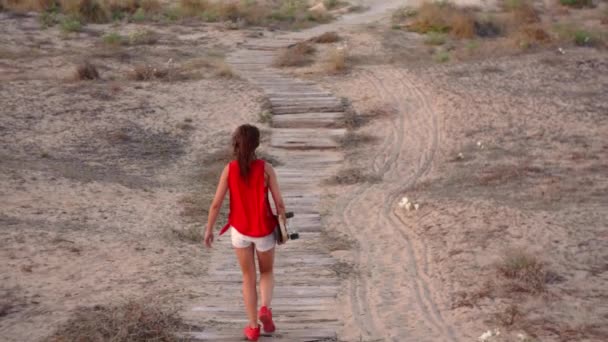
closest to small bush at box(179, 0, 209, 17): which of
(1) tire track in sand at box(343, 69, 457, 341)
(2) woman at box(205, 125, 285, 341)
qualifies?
(1) tire track in sand at box(343, 69, 457, 341)

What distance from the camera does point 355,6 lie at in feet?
84.5

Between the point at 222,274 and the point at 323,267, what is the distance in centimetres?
89

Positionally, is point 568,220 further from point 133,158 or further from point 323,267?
point 133,158

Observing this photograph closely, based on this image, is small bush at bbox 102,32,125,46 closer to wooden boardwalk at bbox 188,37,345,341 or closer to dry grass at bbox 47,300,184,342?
wooden boardwalk at bbox 188,37,345,341

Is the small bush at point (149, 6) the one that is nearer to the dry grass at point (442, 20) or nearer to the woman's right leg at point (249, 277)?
the dry grass at point (442, 20)

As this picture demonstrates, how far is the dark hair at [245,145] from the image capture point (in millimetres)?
6250

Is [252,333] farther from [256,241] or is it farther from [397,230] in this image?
[397,230]

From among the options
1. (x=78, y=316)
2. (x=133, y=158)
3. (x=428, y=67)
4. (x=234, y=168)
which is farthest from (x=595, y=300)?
(x=428, y=67)

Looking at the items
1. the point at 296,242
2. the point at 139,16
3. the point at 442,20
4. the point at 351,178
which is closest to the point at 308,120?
the point at 351,178

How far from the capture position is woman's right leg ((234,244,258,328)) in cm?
654

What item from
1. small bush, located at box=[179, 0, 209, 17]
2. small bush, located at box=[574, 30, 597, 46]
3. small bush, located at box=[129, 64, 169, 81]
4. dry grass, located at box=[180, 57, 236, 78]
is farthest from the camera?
small bush, located at box=[179, 0, 209, 17]

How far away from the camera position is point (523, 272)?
7.96 metres

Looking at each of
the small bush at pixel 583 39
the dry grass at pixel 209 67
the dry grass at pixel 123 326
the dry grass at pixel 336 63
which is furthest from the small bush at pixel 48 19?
the dry grass at pixel 123 326

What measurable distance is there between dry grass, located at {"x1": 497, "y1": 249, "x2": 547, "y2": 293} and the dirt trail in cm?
64
